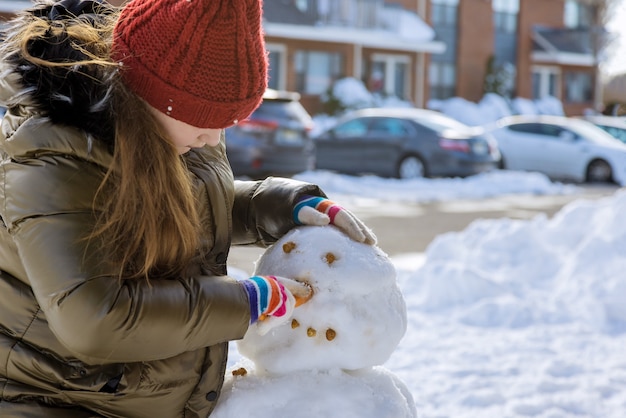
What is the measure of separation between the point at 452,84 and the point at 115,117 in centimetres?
3626

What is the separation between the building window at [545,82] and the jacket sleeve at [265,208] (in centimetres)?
4020

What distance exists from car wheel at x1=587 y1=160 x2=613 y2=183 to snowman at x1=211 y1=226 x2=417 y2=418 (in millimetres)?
16494

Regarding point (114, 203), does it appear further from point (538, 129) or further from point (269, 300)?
point (538, 129)

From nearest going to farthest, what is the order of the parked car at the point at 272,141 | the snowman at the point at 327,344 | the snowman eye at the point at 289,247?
1. the snowman at the point at 327,344
2. the snowman eye at the point at 289,247
3. the parked car at the point at 272,141

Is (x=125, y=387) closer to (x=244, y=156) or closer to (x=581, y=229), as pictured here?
(x=581, y=229)

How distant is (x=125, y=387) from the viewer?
204cm

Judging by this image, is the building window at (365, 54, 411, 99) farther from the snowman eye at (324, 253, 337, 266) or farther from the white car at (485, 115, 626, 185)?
the snowman eye at (324, 253, 337, 266)

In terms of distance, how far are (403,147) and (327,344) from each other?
15.0 metres

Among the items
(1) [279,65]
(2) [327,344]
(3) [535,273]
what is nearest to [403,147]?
(3) [535,273]

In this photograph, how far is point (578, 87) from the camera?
142 ft

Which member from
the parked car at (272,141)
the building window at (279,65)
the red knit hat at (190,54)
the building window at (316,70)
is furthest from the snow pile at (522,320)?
the building window at (316,70)

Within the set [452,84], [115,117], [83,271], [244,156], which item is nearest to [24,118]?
[115,117]

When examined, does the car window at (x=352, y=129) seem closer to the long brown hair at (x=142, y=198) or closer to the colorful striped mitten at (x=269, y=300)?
the colorful striped mitten at (x=269, y=300)

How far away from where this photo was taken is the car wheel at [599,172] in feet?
58.8
